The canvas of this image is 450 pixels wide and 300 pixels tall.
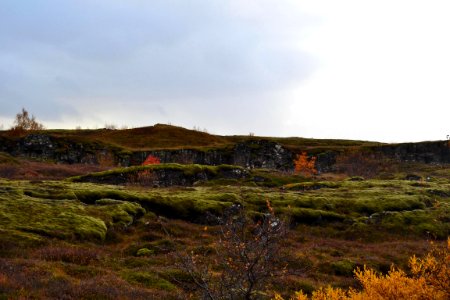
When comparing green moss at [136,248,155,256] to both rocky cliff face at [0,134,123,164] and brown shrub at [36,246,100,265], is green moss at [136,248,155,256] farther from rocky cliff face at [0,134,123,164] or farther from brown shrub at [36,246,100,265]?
rocky cliff face at [0,134,123,164]

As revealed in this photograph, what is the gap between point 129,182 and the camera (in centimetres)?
6031

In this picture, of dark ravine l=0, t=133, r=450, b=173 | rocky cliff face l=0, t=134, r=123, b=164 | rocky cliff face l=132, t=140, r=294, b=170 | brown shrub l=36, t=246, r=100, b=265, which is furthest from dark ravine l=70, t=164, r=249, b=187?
brown shrub l=36, t=246, r=100, b=265

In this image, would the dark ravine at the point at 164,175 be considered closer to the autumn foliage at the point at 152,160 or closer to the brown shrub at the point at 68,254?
the autumn foliage at the point at 152,160

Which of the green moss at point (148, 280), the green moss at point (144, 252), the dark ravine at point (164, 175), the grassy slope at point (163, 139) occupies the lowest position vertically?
the green moss at point (144, 252)

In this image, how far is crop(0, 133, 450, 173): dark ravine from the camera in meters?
91.6

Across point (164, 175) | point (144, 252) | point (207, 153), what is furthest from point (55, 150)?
point (144, 252)

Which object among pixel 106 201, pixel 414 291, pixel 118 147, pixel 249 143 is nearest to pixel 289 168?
pixel 249 143

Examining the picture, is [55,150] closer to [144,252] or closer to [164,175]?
[164,175]

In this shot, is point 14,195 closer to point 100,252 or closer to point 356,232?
point 100,252

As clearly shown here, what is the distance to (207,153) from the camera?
95.9 meters

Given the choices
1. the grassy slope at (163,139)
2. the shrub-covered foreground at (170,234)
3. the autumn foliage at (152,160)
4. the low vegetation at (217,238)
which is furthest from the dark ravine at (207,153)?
the shrub-covered foreground at (170,234)

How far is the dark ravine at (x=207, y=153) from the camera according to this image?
300 ft

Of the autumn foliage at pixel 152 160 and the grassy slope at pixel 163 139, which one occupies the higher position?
the grassy slope at pixel 163 139

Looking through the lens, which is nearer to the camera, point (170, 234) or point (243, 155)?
point (170, 234)
